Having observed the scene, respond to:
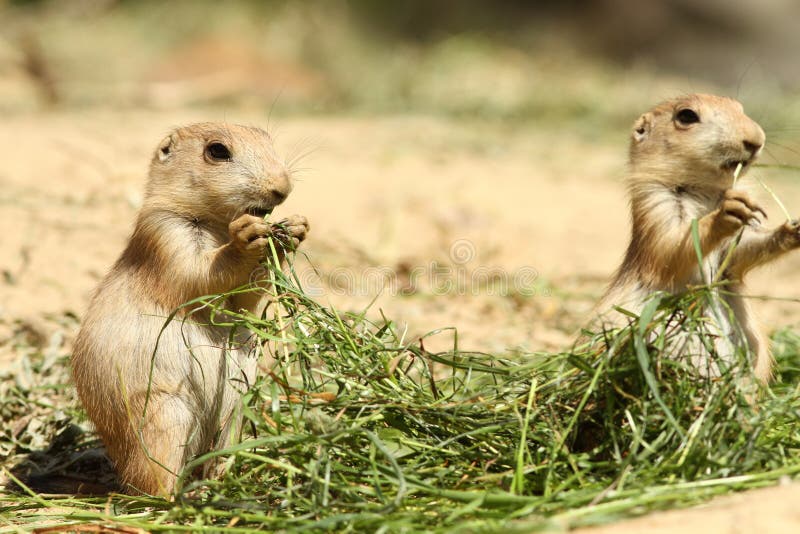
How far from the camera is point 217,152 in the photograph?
4.34 meters

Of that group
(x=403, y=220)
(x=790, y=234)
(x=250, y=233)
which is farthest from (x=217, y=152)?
(x=403, y=220)

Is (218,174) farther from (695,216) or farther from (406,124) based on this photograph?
(406,124)

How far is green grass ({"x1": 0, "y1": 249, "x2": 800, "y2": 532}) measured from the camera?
3131 mm

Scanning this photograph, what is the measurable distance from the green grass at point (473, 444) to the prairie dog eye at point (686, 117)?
3.88ft

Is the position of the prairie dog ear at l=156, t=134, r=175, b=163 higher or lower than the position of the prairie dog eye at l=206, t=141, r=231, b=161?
higher

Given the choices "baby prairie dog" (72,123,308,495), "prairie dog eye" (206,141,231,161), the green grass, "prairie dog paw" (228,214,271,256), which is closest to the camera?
the green grass

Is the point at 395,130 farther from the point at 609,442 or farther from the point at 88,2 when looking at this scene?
the point at 88,2

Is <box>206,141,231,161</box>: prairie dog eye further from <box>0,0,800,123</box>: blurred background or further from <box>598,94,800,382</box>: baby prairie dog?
<box>0,0,800,123</box>: blurred background

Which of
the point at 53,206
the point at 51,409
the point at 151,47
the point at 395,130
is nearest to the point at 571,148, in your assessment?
the point at 395,130

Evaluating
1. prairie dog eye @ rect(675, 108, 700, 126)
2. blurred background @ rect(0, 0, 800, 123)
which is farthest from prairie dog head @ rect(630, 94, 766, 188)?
blurred background @ rect(0, 0, 800, 123)

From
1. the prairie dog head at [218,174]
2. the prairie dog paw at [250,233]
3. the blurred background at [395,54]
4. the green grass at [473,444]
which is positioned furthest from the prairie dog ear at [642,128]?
the blurred background at [395,54]

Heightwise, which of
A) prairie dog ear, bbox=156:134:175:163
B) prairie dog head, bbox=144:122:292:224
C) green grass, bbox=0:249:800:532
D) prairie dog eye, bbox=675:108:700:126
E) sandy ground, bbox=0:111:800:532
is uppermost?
sandy ground, bbox=0:111:800:532

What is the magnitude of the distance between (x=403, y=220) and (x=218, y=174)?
4.83 meters

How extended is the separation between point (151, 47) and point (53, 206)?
11.8 m
